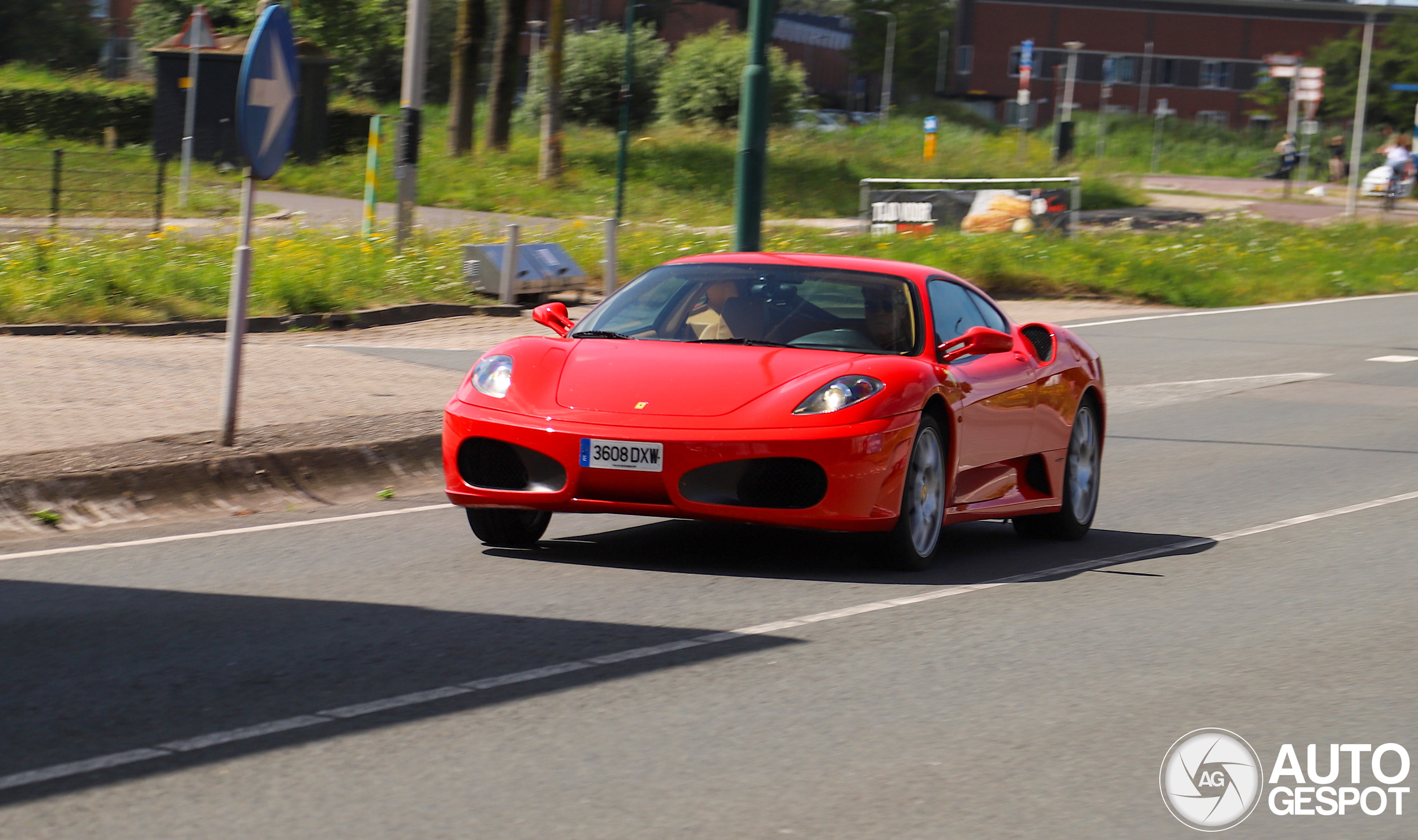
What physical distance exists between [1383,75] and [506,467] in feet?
302

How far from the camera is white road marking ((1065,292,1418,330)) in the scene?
2392cm

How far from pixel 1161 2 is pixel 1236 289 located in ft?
270

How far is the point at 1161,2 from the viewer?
4173 inches

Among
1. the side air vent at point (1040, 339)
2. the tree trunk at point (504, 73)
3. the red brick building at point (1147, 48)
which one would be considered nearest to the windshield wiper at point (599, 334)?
the side air vent at point (1040, 339)

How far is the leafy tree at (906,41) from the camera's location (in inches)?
4434

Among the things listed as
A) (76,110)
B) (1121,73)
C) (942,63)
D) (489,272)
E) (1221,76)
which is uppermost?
(942,63)

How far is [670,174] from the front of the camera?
1566 inches

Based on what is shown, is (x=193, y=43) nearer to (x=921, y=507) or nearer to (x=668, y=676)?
(x=921, y=507)

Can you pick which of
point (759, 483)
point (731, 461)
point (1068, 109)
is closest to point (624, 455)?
point (731, 461)

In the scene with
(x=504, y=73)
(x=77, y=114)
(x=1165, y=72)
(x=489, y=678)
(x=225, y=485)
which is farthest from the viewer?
(x=1165, y=72)

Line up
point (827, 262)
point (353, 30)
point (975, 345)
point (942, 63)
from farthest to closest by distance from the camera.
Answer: point (942, 63) < point (353, 30) < point (827, 262) < point (975, 345)

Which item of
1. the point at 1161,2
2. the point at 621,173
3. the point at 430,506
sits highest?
the point at 1161,2

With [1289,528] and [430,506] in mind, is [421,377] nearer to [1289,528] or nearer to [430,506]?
[430,506]

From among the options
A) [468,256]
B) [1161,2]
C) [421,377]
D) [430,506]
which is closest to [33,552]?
[430,506]
